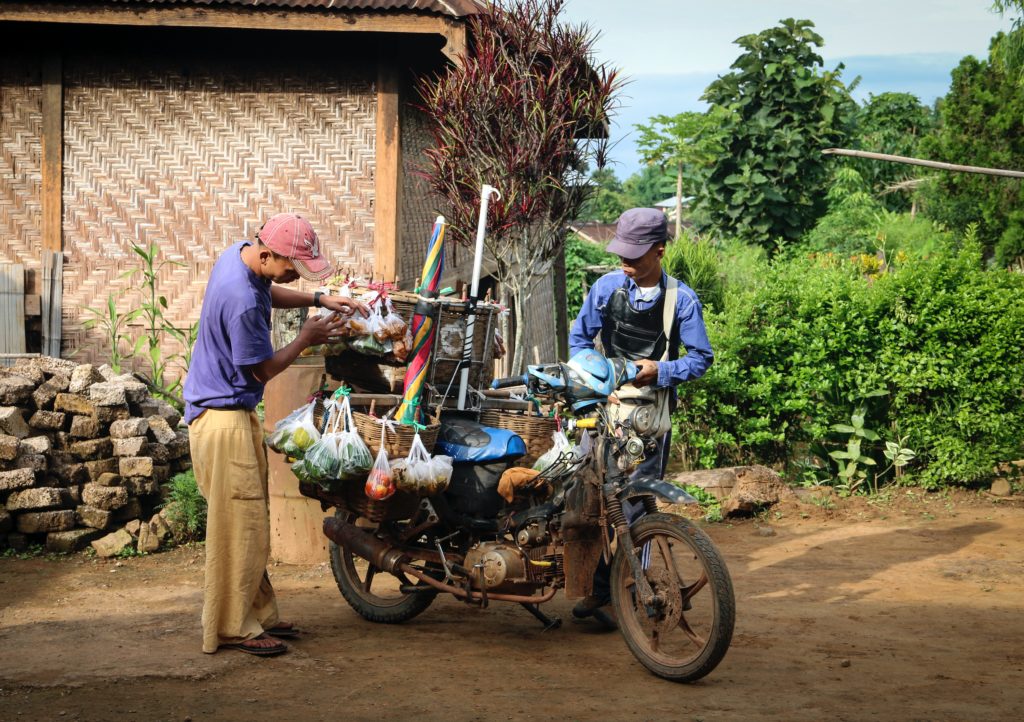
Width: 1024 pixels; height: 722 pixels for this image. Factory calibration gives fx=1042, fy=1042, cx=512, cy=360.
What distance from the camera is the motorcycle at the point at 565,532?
14.9ft

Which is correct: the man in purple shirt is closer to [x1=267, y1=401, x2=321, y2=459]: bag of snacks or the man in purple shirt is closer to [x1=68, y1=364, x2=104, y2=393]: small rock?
[x1=267, y1=401, x2=321, y2=459]: bag of snacks

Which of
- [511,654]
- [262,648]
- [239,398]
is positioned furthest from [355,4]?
[511,654]

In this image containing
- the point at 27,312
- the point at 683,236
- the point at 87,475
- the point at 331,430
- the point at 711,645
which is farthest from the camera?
the point at 683,236

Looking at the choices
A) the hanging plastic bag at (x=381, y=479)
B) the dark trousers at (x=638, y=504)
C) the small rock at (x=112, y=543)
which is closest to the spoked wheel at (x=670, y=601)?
the dark trousers at (x=638, y=504)

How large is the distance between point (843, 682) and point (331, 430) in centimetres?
251

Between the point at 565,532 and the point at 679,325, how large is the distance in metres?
1.31

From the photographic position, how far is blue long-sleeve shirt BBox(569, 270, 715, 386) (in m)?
5.14

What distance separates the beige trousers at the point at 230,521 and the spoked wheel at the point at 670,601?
1681 millimetres

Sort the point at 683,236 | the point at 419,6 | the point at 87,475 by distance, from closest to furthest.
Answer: the point at 87,475
the point at 419,6
the point at 683,236

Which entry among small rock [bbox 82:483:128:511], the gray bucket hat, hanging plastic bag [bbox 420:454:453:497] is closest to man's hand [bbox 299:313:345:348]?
hanging plastic bag [bbox 420:454:453:497]

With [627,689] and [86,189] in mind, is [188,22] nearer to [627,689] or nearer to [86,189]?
[86,189]

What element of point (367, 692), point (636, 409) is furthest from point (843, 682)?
point (367, 692)

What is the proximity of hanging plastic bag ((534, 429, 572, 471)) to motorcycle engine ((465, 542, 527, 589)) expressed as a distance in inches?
16.7

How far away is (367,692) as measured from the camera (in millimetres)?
4344
